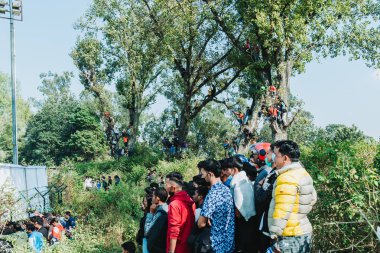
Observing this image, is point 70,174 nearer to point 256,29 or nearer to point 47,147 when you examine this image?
point 256,29

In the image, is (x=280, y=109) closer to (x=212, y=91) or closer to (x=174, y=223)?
(x=212, y=91)

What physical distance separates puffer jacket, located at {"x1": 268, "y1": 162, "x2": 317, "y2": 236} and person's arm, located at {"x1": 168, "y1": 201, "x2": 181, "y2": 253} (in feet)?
4.01

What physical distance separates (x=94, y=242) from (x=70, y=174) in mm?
11702

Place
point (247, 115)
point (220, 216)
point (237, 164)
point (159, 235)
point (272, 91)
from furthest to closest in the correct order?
point (247, 115)
point (272, 91)
point (159, 235)
point (237, 164)
point (220, 216)

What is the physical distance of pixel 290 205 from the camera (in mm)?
4129

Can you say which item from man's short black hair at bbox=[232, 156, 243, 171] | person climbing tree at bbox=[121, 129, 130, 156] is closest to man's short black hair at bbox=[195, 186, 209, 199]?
man's short black hair at bbox=[232, 156, 243, 171]

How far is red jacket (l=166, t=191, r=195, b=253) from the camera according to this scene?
16.5ft

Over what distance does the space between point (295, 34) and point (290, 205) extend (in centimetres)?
1391

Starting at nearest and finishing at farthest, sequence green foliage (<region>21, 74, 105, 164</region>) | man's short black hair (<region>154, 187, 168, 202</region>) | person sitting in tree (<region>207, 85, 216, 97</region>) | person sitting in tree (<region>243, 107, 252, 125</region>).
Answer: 1. man's short black hair (<region>154, 187, 168, 202</region>)
2. person sitting in tree (<region>243, 107, 252, 125</region>)
3. person sitting in tree (<region>207, 85, 216, 97</region>)
4. green foliage (<region>21, 74, 105, 164</region>)

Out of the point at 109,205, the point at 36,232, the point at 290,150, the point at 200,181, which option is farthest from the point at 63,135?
the point at 290,150

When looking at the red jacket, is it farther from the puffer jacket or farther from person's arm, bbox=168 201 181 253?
the puffer jacket

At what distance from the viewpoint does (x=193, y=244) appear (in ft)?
16.4

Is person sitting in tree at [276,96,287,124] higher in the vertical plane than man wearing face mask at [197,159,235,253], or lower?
higher

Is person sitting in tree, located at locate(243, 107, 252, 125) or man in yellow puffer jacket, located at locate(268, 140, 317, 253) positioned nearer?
man in yellow puffer jacket, located at locate(268, 140, 317, 253)
